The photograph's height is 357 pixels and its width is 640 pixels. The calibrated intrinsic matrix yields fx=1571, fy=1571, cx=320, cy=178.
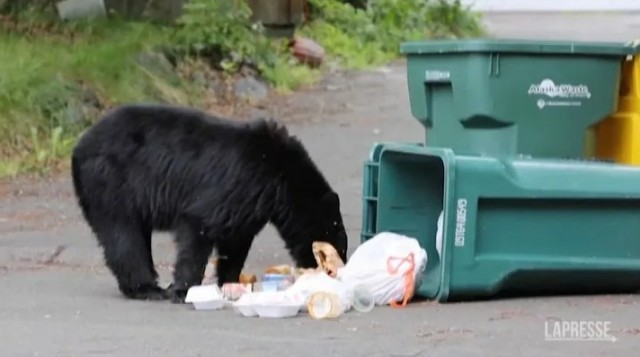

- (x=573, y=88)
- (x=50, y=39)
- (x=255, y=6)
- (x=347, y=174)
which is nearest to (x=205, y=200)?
(x=573, y=88)

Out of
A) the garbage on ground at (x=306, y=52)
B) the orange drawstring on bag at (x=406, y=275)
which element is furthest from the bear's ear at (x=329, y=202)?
the garbage on ground at (x=306, y=52)

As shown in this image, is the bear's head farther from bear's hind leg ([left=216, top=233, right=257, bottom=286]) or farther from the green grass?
the green grass

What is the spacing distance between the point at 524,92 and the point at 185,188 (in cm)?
182

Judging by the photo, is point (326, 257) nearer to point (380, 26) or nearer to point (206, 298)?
point (206, 298)

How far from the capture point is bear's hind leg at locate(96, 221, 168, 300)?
819 cm

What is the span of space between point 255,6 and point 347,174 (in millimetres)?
7685

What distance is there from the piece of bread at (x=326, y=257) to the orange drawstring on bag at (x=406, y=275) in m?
0.37

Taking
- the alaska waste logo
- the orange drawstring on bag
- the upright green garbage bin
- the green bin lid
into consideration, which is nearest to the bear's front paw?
the orange drawstring on bag

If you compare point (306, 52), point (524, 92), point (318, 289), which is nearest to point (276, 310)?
point (318, 289)

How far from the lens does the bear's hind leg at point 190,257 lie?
8.02 m

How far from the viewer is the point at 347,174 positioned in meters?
13.0

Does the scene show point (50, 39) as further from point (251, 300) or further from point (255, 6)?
point (251, 300)

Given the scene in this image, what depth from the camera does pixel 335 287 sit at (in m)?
7.57

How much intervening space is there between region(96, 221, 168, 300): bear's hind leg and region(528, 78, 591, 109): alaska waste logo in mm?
2186
